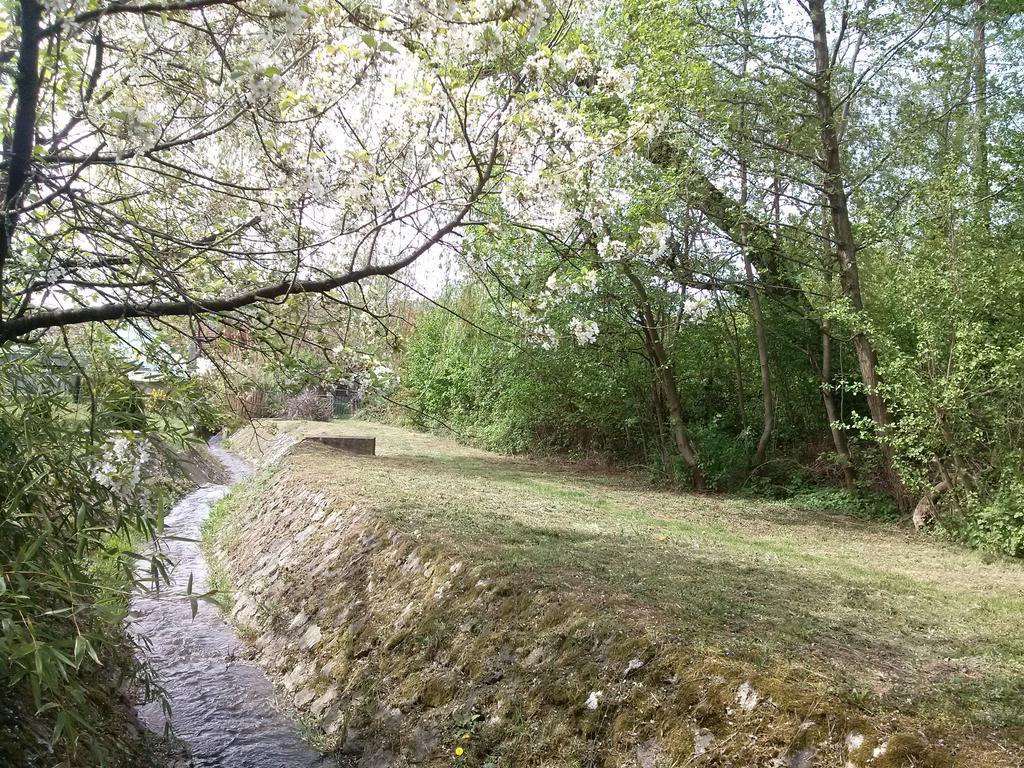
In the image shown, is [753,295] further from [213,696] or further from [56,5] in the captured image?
[56,5]

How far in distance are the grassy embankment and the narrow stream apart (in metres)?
0.32

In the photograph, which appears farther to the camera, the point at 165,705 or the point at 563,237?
the point at 563,237

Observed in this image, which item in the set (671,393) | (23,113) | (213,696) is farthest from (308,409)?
(23,113)

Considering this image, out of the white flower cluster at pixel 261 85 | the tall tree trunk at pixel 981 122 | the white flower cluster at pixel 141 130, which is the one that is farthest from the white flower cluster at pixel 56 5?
the tall tree trunk at pixel 981 122

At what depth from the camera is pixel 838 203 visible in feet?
32.2

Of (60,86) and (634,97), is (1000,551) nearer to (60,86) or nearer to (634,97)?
(634,97)

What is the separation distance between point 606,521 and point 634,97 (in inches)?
221

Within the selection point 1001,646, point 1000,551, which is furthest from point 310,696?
point 1000,551

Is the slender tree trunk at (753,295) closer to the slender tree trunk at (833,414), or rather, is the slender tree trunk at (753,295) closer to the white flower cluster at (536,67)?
the slender tree trunk at (833,414)

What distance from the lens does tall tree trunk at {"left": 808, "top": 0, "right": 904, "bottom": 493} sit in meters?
9.54

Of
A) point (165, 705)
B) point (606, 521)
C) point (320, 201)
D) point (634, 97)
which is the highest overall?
point (634, 97)

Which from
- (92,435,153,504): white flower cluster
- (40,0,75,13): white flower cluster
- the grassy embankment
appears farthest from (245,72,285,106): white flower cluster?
the grassy embankment

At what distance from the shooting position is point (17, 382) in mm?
3109

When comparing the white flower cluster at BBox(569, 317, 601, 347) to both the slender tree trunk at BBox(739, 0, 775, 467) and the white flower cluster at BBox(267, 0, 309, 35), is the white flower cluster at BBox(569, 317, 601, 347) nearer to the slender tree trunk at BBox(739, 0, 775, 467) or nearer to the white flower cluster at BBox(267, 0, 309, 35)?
the white flower cluster at BBox(267, 0, 309, 35)
